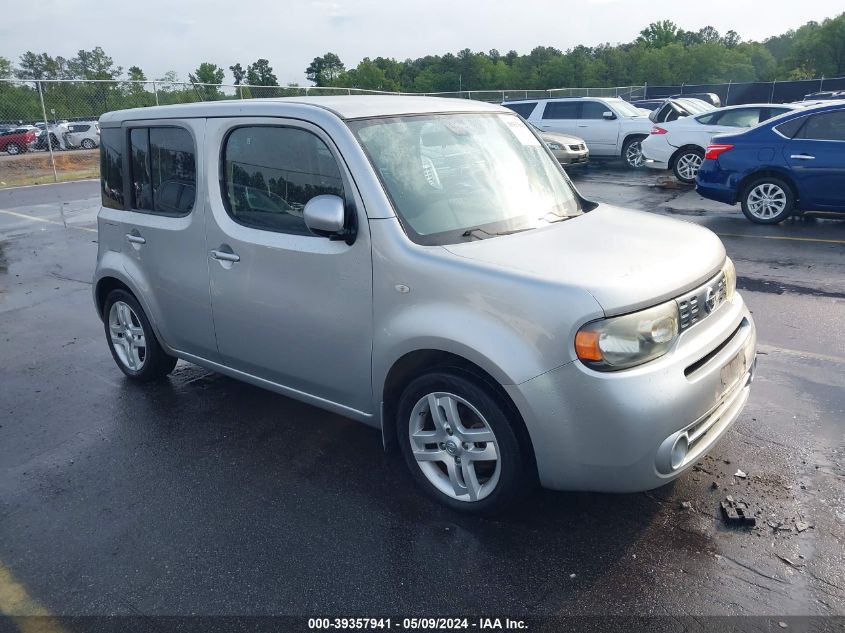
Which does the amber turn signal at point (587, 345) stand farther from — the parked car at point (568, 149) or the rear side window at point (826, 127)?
the parked car at point (568, 149)

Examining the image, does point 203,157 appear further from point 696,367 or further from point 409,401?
point 696,367

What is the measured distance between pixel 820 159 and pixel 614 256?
25.2 feet

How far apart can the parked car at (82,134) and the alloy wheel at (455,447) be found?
1137 inches

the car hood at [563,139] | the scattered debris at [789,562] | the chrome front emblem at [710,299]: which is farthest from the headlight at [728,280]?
the car hood at [563,139]

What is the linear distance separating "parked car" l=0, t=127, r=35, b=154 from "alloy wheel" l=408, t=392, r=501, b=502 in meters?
32.6

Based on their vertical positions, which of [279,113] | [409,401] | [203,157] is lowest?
[409,401]

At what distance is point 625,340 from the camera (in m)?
2.84

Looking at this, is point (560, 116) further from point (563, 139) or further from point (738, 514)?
point (738, 514)

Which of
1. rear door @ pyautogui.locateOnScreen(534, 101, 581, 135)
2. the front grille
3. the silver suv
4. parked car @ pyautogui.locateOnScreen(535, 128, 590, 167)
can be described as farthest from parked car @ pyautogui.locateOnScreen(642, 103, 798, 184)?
the front grille

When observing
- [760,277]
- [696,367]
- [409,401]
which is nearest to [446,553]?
[409,401]

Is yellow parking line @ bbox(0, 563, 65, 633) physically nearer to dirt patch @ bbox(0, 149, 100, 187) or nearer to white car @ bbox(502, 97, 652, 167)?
white car @ bbox(502, 97, 652, 167)

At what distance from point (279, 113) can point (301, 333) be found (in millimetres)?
1185

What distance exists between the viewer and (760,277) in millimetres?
7457

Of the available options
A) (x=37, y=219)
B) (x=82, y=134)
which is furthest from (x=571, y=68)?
(x=37, y=219)
